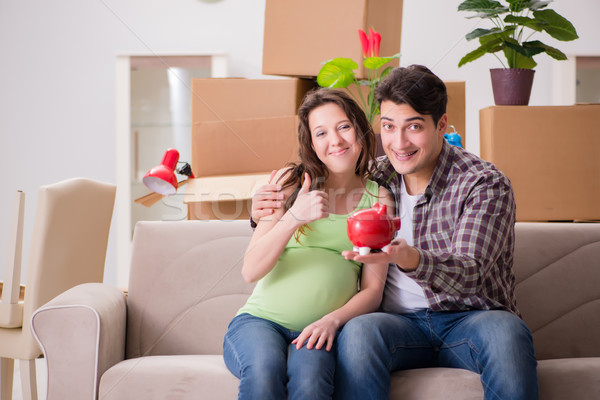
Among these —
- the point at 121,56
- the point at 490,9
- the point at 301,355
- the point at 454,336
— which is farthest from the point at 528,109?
the point at 121,56

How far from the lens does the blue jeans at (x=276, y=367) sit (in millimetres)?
1239

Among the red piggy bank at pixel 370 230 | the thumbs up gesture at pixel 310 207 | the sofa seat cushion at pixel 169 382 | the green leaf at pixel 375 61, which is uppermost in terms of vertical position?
the green leaf at pixel 375 61

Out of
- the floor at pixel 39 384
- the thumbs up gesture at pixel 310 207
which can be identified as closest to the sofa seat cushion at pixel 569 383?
the thumbs up gesture at pixel 310 207

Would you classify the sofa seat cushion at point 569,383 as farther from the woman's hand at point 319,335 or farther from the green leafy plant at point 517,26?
the green leafy plant at point 517,26

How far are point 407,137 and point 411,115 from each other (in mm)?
54

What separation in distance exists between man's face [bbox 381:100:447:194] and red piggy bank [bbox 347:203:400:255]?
275 millimetres

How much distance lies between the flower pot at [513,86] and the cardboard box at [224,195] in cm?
87

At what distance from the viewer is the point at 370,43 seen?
2.02m

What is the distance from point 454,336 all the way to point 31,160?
3336 mm

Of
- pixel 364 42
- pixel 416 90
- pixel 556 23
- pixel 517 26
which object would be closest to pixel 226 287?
pixel 416 90

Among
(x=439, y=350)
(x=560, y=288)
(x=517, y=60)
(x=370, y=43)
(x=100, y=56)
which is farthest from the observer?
(x=100, y=56)

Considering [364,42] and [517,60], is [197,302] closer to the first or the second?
[364,42]

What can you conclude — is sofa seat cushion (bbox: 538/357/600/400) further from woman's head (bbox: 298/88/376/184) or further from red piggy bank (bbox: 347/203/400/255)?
woman's head (bbox: 298/88/376/184)

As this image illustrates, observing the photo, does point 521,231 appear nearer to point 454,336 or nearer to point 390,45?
point 454,336
